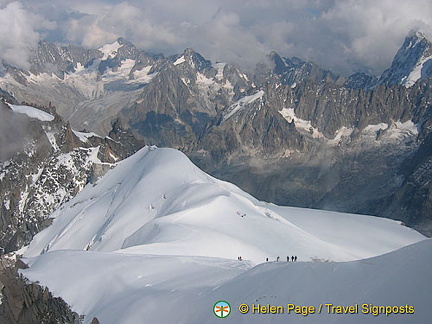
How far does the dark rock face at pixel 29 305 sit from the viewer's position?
39.7 meters

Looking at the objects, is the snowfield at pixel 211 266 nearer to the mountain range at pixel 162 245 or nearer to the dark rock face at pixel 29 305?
the mountain range at pixel 162 245

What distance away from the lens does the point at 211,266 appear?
4475cm

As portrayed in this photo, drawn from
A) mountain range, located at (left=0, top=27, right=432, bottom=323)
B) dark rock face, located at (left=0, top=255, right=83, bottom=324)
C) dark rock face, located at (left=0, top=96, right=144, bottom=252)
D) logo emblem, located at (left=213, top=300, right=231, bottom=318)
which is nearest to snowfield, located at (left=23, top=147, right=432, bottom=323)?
mountain range, located at (left=0, top=27, right=432, bottom=323)

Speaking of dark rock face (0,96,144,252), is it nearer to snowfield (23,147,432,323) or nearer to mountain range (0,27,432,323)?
mountain range (0,27,432,323)

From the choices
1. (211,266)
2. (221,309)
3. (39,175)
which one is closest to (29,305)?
(211,266)

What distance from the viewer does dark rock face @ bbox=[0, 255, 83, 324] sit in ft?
130

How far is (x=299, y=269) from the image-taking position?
34250mm

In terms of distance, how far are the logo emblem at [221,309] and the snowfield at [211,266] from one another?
41cm

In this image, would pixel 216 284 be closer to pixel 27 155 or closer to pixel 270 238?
pixel 270 238

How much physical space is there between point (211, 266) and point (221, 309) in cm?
1268

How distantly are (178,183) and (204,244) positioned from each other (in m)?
50.6

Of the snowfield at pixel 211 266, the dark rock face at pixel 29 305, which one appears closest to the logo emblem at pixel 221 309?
the snowfield at pixel 211 266

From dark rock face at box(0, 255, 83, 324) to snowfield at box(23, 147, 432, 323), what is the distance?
0.97 metres

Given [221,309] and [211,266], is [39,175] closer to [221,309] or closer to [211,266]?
[211,266]
